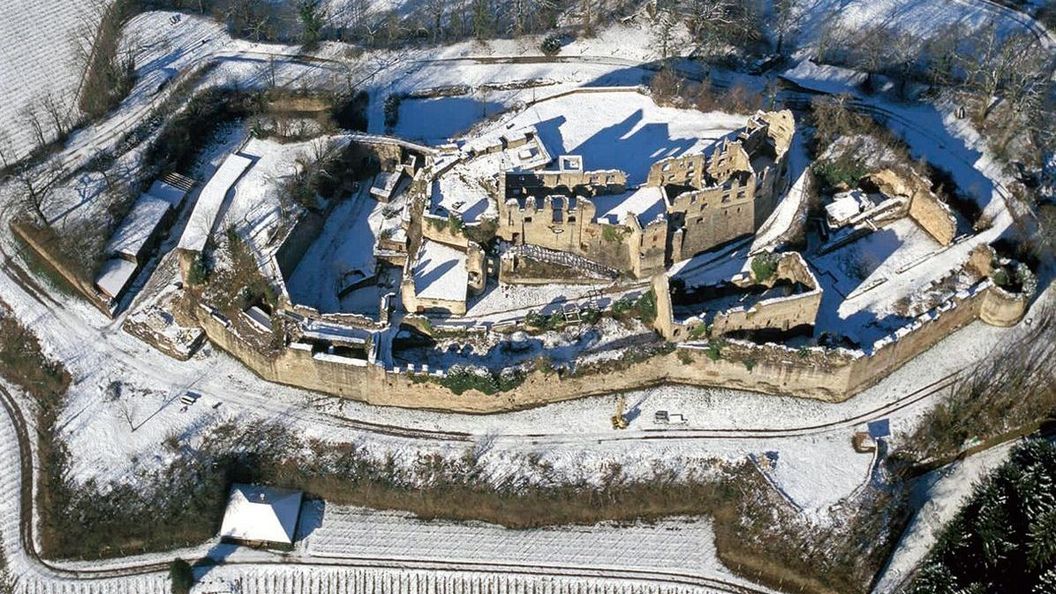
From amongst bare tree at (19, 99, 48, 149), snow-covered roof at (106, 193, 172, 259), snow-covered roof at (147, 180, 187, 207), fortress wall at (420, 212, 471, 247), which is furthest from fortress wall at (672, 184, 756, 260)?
bare tree at (19, 99, 48, 149)

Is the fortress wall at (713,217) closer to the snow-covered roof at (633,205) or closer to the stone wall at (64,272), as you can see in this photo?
the snow-covered roof at (633,205)

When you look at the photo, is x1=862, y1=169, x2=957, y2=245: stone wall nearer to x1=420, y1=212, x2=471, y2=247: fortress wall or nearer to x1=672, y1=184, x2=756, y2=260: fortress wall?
x1=672, y1=184, x2=756, y2=260: fortress wall

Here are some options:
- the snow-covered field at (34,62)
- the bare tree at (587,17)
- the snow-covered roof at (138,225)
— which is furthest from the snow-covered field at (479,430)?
the bare tree at (587,17)

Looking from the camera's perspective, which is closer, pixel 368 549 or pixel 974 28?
pixel 368 549

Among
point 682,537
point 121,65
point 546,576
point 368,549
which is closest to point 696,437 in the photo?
point 682,537

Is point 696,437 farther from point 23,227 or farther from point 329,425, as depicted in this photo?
point 23,227
